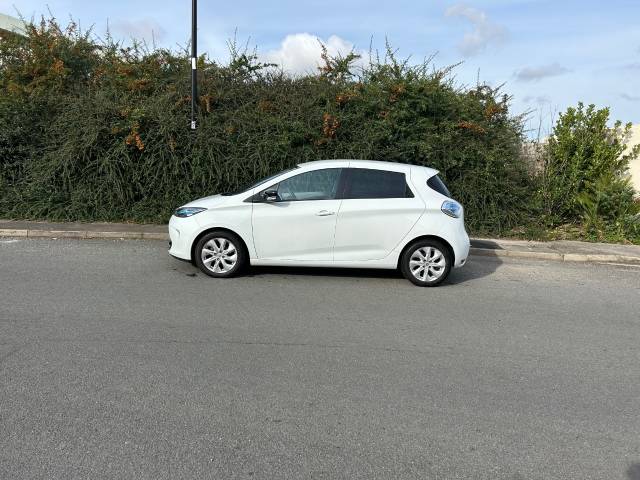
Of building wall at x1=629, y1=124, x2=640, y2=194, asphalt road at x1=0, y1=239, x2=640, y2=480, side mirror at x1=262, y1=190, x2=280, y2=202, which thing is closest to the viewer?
asphalt road at x1=0, y1=239, x2=640, y2=480

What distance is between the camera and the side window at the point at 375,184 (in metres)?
7.28

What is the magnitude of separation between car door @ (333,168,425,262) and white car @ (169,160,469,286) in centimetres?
1

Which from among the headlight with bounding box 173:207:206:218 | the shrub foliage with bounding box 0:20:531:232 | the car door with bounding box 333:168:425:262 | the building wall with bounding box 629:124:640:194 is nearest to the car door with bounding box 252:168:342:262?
the car door with bounding box 333:168:425:262

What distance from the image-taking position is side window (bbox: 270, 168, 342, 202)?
7242 mm

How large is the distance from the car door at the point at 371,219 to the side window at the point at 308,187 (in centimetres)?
20

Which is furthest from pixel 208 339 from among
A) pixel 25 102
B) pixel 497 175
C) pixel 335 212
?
pixel 25 102

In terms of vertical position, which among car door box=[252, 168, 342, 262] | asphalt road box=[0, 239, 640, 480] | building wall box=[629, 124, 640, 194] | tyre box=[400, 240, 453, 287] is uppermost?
building wall box=[629, 124, 640, 194]

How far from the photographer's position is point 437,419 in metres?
3.66

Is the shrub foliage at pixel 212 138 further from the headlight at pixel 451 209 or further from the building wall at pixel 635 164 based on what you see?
the headlight at pixel 451 209

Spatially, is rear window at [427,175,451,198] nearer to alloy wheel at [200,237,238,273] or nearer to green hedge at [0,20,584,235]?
alloy wheel at [200,237,238,273]

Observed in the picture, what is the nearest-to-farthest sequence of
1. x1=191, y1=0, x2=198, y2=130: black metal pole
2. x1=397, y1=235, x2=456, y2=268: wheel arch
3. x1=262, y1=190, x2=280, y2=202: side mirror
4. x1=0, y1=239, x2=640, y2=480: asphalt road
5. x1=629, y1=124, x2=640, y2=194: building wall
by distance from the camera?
x1=0, y1=239, x2=640, y2=480: asphalt road → x1=262, y1=190, x2=280, y2=202: side mirror → x1=397, y1=235, x2=456, y2=268: wheel arch → x1=191, y1=0, x2=198, y2=130: black metal pole → x1=629, y1=124, x2=640, y2=194: building wall

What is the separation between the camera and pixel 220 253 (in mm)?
7195

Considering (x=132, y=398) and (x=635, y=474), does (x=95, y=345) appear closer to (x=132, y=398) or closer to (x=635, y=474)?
(x=132, y=398)

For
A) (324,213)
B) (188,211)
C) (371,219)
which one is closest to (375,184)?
(371,219)
